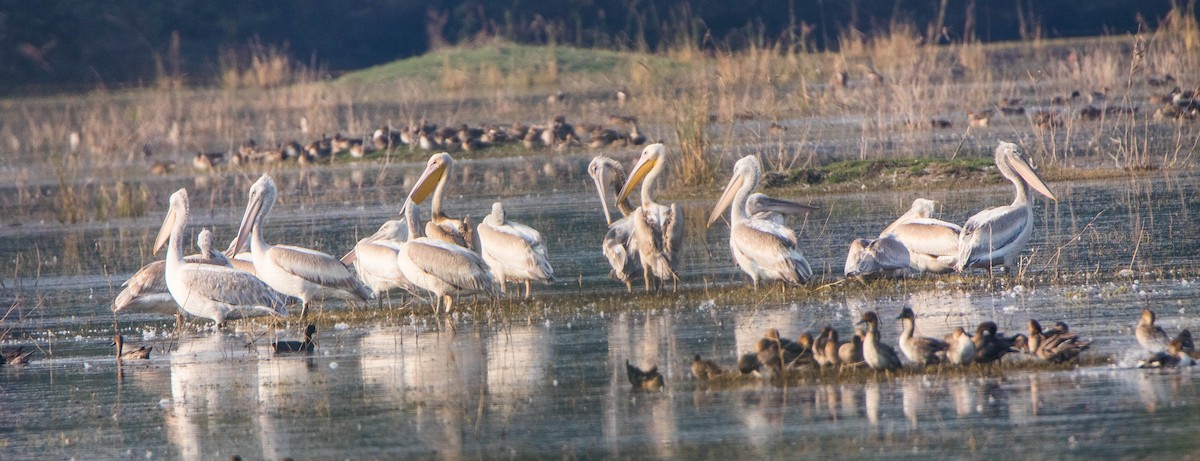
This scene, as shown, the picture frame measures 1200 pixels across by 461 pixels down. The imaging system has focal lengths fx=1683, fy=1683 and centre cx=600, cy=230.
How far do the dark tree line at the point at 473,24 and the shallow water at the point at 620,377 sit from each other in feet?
110

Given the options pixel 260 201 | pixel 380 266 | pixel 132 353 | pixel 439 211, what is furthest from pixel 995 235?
pixel 132 353

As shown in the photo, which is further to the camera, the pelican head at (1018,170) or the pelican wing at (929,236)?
the pelican head at (1018,170)

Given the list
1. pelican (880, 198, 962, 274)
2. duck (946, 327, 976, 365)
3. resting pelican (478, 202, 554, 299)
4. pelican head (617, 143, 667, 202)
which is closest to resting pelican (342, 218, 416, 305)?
resting pelican (478, 202, 554, 299)

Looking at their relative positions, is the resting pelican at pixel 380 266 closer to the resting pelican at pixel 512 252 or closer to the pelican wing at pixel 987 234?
the resting pelican at pixel 512 252

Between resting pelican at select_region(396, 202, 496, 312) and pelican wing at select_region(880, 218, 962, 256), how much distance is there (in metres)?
2.69

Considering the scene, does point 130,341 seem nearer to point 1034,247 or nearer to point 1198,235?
point 1034,247

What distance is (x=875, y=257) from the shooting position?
10523 mm

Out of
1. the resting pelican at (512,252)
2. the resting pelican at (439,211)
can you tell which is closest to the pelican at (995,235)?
the resting pelican at (512,252)

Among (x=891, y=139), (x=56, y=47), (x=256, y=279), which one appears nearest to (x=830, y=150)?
(x=891, y=139)

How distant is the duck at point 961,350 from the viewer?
7.45 m

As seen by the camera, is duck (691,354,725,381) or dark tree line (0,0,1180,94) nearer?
duck (691,354,725,381)

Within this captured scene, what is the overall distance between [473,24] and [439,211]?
4020 centimetres

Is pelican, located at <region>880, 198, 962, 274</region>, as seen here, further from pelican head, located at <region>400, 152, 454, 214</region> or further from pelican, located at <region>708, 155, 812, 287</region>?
pelican head, located at <region>400, 152, 454, 214</region>

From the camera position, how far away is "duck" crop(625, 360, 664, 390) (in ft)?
25.0
